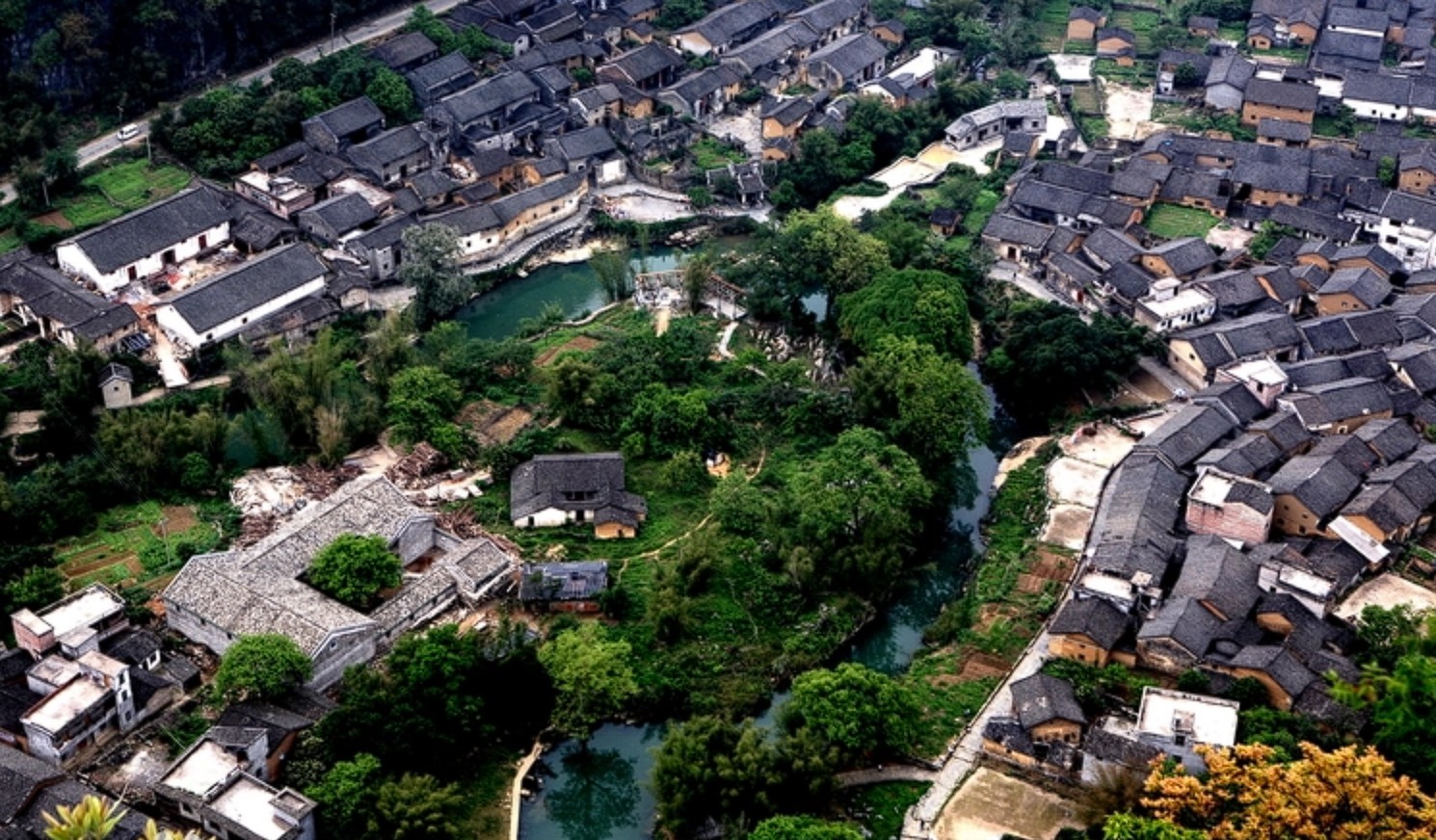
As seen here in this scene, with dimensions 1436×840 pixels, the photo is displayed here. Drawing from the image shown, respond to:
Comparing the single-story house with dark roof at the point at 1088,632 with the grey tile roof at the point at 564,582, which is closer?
the single-story house with dark roof at the point at 1088,632

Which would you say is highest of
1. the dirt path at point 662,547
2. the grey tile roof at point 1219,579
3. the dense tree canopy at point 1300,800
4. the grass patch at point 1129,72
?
the dense tree canopy at point 1300,800

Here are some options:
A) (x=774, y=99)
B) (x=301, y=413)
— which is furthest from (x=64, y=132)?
(x=774, y=99)

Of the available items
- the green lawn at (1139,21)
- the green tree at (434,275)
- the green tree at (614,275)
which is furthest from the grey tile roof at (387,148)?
the green lawn at (1139,21)

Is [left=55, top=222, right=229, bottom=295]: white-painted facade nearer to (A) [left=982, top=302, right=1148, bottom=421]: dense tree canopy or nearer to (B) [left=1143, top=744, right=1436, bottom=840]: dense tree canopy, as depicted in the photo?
(A) [left=982, top=302, right=1148, bottom=421]: dense tree canopy

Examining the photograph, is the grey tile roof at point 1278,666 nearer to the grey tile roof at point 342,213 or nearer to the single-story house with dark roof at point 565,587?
the single-story house with dark roof at point 565,587

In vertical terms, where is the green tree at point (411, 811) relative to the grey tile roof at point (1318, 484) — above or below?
above

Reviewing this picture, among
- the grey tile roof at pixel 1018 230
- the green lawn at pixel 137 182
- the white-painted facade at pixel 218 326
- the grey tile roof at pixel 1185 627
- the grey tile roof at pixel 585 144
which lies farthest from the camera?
the grey tile roof at pixel 585 144

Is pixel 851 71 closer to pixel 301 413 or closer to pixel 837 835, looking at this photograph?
pixel 301 413
